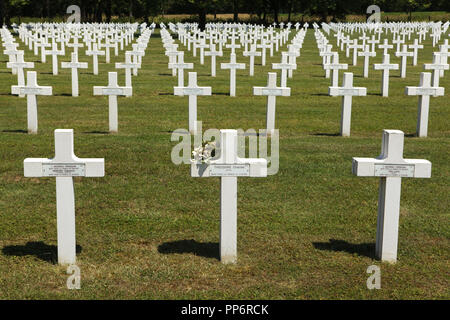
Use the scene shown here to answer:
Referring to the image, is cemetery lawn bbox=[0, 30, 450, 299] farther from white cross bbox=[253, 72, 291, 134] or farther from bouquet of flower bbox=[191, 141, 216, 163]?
bouquet of flower bbox=[191, 141, 216, 163]

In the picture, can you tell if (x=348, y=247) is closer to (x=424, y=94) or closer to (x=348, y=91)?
(x=348, y=91)

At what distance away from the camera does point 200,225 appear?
6.85 meters

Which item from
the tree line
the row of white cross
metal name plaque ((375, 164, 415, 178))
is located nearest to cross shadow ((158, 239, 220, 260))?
the row of white cross

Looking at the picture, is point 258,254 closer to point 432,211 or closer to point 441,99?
point 432,211

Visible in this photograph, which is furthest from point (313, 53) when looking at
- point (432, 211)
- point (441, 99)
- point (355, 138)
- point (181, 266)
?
point (181, 266)

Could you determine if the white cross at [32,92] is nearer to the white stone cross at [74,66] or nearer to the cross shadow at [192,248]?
the white stone cross at [74,66]

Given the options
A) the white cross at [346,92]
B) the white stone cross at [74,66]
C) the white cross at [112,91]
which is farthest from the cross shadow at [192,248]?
the white stone cross at [74,66]

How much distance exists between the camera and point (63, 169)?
5.43 metres

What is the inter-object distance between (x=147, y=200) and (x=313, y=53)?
28582mm

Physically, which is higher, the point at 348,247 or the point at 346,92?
the point at 346,92

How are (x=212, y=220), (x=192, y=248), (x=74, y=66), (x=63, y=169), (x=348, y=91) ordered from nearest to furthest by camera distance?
(x=63, y=169), (x=192, y=248), (x=212, y=220), (x=348, y=91), (x=74, y=66)

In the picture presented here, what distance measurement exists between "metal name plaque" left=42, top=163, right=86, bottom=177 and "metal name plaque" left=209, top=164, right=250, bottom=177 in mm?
1086

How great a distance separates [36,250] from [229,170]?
200 centimetres

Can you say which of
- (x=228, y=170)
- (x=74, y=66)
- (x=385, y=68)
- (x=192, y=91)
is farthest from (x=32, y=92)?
(x=385, y=68)
